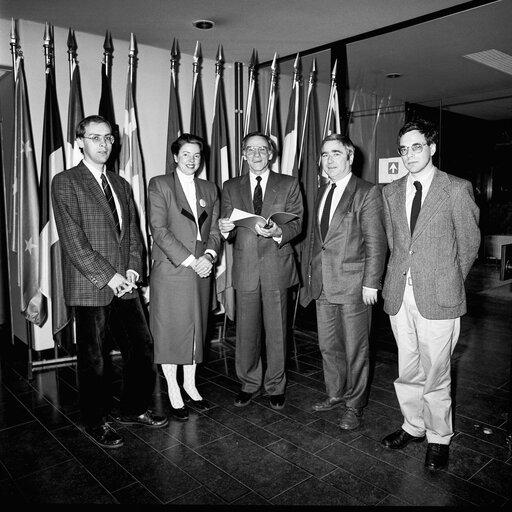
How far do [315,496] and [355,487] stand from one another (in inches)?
7.9

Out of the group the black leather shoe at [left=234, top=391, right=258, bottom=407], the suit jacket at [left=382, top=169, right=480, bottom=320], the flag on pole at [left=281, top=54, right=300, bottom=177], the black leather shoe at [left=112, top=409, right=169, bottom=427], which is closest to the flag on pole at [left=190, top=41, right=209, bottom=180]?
the flag on pole at [left=281, top=54, right=300, bottom=177]

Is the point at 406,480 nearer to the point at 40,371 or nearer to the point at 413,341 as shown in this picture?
the point at 413,341

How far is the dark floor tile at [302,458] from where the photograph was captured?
2270 mm

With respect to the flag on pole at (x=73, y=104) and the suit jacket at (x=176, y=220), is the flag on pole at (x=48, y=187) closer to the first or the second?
the flag on pole at (x=73, y=104)

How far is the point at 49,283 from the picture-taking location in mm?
3592

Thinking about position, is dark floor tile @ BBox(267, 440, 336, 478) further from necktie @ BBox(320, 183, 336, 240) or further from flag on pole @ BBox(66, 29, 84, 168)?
flag on pole @ BBox(66, 29, 84, 168)

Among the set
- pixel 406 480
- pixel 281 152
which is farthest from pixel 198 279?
pixel 281 152

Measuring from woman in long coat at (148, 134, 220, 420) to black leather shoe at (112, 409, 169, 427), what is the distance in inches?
5.3

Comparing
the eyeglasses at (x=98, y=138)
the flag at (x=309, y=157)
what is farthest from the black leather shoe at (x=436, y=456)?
the flag at (x=309, y=157)

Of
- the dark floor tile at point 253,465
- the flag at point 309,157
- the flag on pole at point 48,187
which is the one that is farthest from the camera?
the flag at point 309,157

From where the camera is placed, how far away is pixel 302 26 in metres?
3.83

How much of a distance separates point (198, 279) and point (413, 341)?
4.24 feet

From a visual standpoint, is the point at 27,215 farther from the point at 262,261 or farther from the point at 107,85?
the point at 262,261

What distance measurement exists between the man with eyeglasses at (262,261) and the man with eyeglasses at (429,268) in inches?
27.9
